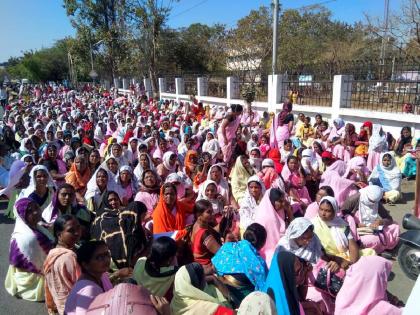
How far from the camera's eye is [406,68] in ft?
27.4

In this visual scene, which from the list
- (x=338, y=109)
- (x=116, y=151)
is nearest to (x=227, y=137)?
(x=116, y=151)

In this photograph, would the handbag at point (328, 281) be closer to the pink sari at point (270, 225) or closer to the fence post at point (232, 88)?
the pink sari at point (270, 225)

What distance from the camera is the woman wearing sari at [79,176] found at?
554 centimetres

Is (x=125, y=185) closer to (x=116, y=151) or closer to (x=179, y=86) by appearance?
(x=116, y=151)

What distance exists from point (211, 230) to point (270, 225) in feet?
2.96

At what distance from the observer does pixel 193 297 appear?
7.64 ft

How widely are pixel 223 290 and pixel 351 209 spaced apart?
8.38 ft

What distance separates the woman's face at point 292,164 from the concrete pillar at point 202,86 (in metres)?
11.5

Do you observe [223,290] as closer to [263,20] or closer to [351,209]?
[351,209]

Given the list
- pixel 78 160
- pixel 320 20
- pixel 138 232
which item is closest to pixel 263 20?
pixel 320 20

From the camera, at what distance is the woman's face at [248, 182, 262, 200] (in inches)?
174

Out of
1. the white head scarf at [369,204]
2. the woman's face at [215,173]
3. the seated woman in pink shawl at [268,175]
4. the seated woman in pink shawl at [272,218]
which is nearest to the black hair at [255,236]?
the seated woman in pink shawl at [272,218]

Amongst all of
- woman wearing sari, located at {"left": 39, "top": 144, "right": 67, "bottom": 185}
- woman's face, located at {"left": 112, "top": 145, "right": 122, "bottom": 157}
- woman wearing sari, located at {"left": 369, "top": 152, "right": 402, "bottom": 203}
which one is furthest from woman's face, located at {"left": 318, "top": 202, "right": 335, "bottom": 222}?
woman wearing sari, located at {"left": 39, "top": 144, "right": 67, "bottom": 185}

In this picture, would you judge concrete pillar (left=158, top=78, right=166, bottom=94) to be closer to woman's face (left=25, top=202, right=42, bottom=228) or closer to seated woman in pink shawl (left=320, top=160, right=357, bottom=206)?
seated woman in pink shawl (left=320, top=160, right=357, bottom=206)
